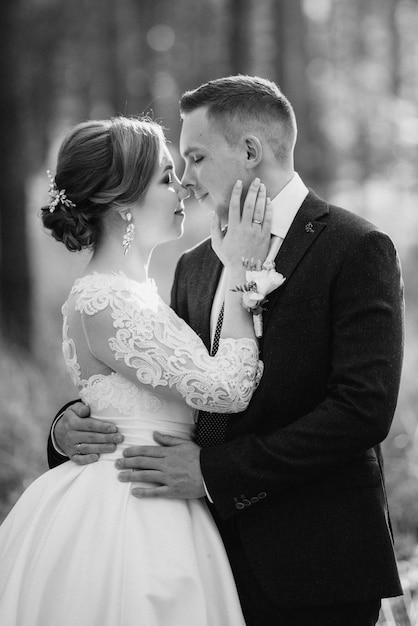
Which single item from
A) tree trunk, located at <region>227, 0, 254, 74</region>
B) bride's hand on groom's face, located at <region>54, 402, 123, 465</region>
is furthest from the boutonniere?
tree trunk, located at <region>227, 0, 254, 74</region>

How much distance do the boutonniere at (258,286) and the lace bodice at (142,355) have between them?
112 millimetres

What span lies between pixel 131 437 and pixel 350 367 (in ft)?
3.01

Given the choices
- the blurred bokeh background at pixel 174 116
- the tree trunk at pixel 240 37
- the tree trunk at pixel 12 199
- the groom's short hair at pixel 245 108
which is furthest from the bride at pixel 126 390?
the tree trunk at pixel 240 37

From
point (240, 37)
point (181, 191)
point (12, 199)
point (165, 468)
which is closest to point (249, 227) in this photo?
point (181, 191)

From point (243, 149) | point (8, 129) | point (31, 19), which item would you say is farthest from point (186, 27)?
point (243, 149)

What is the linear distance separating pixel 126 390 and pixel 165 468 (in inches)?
14.2

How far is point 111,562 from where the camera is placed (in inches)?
107

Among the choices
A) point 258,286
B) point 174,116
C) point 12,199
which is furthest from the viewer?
point 174,116

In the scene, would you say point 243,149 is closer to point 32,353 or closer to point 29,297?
point 32,353

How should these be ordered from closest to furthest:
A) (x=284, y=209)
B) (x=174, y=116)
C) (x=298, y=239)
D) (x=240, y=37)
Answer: (x=298, y=239), (x=284, y=209), (x=240, y=37), (x=174, y=116)

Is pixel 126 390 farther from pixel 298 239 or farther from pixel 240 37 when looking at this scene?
pixel 240 37

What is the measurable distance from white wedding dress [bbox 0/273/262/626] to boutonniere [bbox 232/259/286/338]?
4.5 inches

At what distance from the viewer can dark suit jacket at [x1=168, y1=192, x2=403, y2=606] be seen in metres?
2.70

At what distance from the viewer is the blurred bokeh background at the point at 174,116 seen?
6.14m
